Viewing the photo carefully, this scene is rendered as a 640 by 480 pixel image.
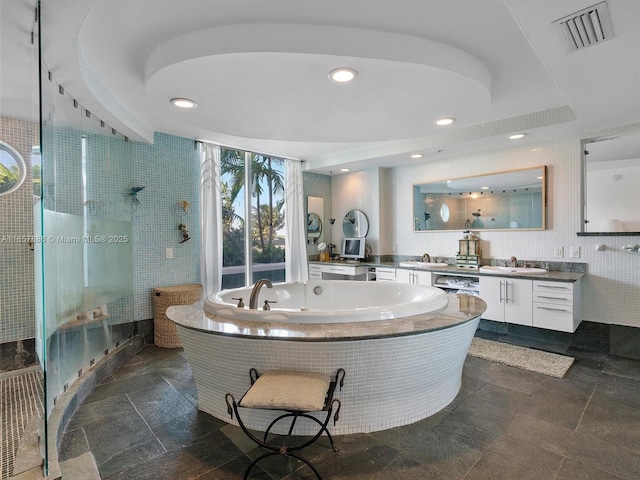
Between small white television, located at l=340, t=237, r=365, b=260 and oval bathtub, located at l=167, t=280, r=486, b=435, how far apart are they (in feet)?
9.81

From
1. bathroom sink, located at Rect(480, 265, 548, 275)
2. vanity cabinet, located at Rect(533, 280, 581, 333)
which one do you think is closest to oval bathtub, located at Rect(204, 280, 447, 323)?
bathroom sink, located at Rect(480, 265, 548, 275)

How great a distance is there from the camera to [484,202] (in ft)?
14.2

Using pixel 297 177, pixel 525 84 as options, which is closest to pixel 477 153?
pixel 525 84

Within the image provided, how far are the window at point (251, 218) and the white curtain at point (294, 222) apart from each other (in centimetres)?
9

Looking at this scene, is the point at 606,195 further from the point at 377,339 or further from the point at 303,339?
the point at 303,339

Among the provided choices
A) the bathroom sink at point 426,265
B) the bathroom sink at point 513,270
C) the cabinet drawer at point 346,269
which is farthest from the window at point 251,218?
the bathroom sink at point 513,270

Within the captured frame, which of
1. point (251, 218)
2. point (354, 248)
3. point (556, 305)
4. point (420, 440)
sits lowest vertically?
point (420, 440)

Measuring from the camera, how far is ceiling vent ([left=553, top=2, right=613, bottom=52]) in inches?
60.9

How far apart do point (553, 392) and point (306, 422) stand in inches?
76.5

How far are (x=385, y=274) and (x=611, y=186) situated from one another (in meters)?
2.65

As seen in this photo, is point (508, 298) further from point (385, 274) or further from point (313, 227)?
point (313, 227)

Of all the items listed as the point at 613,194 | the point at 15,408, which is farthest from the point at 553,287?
the point at 15,408

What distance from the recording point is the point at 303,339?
1908 millimetres

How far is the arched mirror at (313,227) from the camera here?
220 inches
